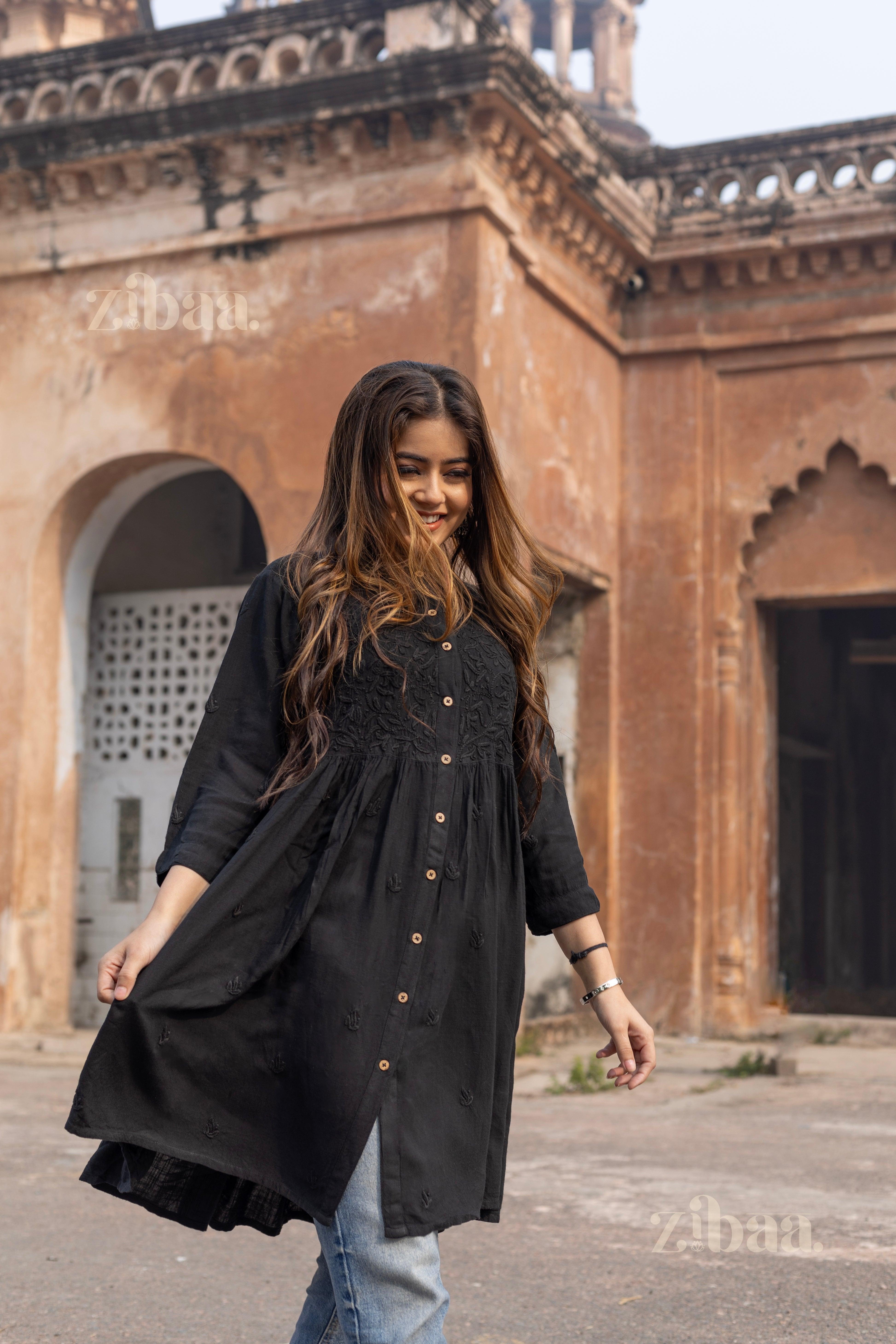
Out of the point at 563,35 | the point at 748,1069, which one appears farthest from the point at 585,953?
the point at 563,35

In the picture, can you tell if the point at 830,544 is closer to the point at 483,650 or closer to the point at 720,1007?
the point at 720,1007

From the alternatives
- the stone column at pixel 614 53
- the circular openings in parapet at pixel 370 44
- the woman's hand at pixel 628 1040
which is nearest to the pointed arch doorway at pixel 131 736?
the circular openings in parapet at pixel 370 44

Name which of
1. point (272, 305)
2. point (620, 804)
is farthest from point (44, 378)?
point (620, 804)

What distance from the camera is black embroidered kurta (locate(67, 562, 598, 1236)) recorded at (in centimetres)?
184

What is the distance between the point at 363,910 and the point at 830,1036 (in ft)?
27.2

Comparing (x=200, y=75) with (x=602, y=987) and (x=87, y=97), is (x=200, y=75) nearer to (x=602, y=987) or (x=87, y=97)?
(x=87, y=97)

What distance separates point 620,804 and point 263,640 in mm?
7938

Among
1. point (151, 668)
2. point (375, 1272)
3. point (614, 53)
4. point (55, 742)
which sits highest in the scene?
point (614, 53)

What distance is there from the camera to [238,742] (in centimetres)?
206

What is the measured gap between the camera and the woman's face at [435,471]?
2.18 metres

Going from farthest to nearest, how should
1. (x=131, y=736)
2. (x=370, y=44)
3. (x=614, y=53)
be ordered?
(x=614, y=53), (x=131, y=736), (x=370, y=44)

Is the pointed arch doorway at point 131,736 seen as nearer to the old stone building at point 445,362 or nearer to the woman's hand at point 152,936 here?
the old stone building at point 445,362

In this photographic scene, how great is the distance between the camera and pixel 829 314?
390 inches

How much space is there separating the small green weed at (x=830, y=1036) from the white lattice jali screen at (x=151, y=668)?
443cm
